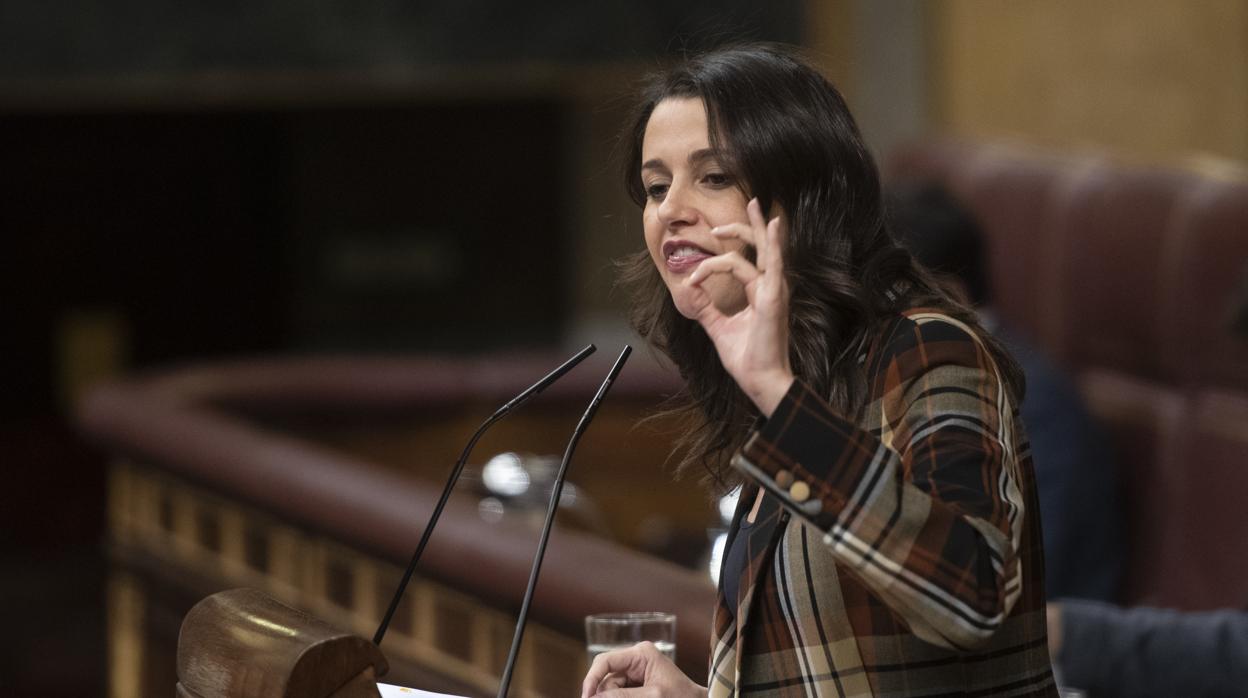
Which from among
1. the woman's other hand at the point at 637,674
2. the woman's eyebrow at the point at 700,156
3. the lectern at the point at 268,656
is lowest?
the woman's other hand at the point at 637,674

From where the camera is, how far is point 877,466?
3.39 ft

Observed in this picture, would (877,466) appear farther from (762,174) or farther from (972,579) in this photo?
(762,174)

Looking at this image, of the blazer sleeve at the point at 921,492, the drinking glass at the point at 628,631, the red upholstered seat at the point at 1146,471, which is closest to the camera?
the blazer sleeve at the point at 921,492

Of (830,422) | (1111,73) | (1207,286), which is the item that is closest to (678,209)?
(830,422)

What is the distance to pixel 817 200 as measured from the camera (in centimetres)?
123

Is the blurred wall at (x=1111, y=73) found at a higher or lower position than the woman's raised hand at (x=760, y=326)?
lower

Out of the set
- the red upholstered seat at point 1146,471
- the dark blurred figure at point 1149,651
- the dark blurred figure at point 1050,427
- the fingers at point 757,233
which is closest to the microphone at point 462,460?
the fingers at point 757,233

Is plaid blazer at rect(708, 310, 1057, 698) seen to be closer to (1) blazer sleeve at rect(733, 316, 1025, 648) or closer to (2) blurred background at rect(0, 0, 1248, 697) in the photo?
(1) blazer sleeve at rect(733, 316, 1025, 648)

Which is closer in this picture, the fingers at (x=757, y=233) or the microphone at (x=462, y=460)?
the fingers at (x=757, y=233)

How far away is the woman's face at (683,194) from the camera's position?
1.21m

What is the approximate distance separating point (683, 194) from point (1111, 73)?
3.72 metres

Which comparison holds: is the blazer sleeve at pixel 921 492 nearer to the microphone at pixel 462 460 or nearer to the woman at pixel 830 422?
the woman at pixel 830 422

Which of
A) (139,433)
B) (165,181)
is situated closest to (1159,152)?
(139,433)

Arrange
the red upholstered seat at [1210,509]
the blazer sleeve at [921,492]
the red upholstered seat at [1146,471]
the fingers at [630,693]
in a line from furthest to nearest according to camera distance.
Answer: the red upholstered seat at [1146,471], the red upholstered seat at [1210,509], the fingers at [630,693], the blazer sleeve at [921,492]
